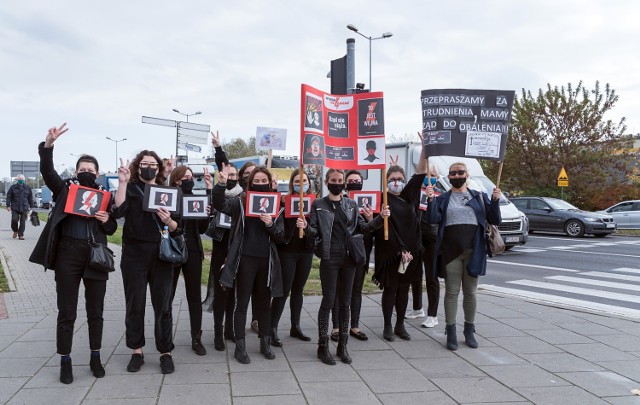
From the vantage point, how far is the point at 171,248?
5.00 meters

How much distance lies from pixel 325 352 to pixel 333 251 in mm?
962

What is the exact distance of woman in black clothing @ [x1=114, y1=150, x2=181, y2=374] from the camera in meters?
4.94

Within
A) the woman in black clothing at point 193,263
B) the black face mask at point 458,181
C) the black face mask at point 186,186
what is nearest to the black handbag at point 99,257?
the woman in black clothing at point 193,263

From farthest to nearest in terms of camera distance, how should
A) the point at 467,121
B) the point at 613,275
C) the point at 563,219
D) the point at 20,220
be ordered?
the point at 563,219, the point at 20,220, the point at 613,275, the point at 467,121

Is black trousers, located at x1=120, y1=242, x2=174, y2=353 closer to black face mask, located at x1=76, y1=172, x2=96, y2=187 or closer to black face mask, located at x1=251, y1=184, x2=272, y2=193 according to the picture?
black face mask, located at x1=76, y1=172, x2=96, y2=187

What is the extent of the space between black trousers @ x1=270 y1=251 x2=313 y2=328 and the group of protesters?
0.01 m

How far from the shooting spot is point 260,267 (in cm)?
539

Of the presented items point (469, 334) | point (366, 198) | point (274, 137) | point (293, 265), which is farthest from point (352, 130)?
point (274, 137)

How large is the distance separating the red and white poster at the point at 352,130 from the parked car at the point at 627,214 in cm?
2130

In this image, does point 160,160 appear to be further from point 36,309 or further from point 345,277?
point 36,309

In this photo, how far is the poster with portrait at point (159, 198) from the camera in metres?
4.83

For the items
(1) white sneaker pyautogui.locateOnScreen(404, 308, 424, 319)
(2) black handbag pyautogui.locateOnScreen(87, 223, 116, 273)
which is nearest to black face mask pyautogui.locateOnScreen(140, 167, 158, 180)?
(2) black handbag pyautogui.locateOnScreen(87, 223, 116, 273)

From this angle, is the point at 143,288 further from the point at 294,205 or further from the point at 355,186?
the point at 355,186

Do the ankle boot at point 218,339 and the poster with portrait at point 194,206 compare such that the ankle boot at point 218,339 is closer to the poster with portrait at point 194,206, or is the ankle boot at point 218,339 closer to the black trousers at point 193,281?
the black trousers at point 193,281
